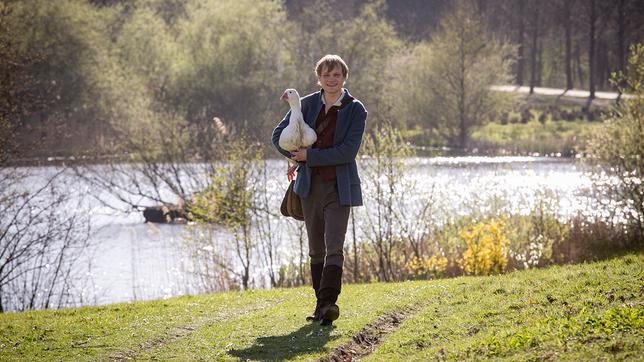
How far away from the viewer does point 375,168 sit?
17.6 m

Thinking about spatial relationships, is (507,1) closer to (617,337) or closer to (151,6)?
(151,6)

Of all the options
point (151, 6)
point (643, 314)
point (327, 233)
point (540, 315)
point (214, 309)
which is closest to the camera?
point (643, 314)

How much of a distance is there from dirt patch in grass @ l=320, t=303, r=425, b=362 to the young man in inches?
Result: 14.5

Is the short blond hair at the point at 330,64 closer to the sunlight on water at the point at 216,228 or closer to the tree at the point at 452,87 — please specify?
the sunlight on water at the point at 216,228

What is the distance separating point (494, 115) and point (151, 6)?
25.9 metres

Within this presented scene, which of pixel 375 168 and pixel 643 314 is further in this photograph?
pixel 375 168

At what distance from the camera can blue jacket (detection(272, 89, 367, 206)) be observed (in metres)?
8.33

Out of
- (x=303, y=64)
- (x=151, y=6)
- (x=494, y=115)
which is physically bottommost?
(x=494, y=115)

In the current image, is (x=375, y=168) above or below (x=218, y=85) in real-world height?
below

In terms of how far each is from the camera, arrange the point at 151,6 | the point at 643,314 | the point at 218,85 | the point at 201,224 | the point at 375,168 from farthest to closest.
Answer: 1. the point at 151,6
2. the point at 218,85
3. the point at 201,224
4. the point at 375,168
5. the point at 643,314

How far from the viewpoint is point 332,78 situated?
8375 millimetres

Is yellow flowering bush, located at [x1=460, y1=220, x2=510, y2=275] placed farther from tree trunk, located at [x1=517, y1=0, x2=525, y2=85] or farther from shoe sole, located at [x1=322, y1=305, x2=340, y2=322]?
tree trunk, located at [x1=517, y1=0, x2=525, y2=85]

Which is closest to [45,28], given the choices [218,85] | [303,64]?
[218,85]

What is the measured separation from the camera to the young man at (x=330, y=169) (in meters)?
8.35
